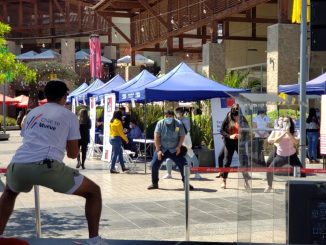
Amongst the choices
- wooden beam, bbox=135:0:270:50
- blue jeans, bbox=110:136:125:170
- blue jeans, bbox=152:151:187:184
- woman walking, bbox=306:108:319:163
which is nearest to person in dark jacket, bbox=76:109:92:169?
blue jeans, bbox=110:136:125:170

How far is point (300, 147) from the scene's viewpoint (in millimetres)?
10109

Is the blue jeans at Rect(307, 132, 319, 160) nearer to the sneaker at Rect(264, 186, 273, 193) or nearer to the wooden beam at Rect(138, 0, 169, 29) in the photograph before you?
the sneaker at Rect(264, 186, 273, 193)

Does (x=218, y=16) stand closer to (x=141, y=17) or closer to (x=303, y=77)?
(x=141, y=17)

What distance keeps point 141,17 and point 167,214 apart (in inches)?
1066

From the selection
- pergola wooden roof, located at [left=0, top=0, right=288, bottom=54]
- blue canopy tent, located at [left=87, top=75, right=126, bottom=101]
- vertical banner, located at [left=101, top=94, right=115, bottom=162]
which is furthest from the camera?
pergola wooden roof, located at [left=0, top=0, right=288, bottom=54]

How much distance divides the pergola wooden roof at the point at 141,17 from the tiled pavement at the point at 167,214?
439 inches

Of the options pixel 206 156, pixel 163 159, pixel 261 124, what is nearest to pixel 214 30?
pixel 206 156

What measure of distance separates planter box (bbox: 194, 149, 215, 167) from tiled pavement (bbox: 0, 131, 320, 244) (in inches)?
122

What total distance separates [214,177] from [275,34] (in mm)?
8178

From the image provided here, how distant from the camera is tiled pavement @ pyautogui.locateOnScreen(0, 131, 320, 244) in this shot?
6.16 m

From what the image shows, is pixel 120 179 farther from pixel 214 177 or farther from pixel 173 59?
pixel 173 59

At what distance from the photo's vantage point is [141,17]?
1372 inches

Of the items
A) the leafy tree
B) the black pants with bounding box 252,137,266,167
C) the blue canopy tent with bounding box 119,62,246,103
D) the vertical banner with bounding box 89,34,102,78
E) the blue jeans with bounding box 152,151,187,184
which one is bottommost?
Answer: the blue jeans with bounding box 152,151,187,184

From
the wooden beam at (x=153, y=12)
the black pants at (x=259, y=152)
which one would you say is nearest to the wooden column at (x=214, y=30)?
the wooden beam at (x=153, y=12)
